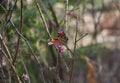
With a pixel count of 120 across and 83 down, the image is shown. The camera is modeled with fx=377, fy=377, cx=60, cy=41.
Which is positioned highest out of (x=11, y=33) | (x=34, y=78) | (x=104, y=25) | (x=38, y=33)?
(x=11, y=33)

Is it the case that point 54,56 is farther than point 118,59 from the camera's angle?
No

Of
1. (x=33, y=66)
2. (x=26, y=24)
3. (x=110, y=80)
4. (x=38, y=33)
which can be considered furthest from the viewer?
(x=110, y=80)

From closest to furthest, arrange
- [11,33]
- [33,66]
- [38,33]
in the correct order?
[11,33] → [38,33] → [33,66]

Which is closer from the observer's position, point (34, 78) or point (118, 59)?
point (34, 78)

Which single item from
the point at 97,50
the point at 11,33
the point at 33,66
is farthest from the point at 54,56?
the point at 11,33

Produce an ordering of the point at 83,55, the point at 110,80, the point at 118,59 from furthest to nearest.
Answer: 1. the point at 118,59
2. the point at 110,80
3. the point at 83,55

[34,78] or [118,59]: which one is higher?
[34,78]

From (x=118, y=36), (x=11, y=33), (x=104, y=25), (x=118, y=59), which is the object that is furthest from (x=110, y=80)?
(x=104, y=25)

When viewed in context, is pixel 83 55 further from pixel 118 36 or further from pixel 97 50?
pixel 118 36

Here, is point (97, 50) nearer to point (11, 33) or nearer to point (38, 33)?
point (38, 33)
